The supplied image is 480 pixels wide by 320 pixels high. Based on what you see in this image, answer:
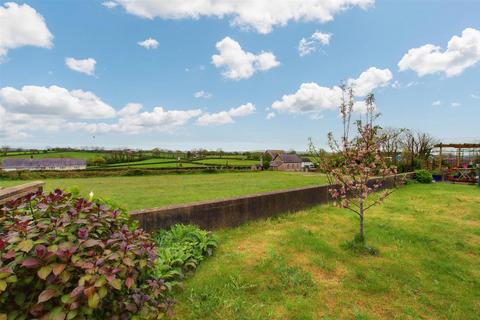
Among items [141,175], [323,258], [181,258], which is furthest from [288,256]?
[141,175]

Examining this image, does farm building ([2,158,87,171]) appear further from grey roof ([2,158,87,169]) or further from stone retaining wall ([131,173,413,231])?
stone retaining wall ([131,173,413,231])

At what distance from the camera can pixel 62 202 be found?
8.18 ft

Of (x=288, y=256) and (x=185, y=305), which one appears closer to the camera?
(x=185, y=305)

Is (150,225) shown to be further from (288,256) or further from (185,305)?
(288,256)

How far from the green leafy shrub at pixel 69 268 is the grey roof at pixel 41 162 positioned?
216ft

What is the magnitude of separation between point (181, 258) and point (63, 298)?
2.47 meters

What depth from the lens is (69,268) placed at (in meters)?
1.71

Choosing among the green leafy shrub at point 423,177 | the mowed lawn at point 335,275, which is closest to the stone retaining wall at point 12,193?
the mowed lawn at point 335,275

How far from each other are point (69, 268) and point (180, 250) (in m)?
2.62

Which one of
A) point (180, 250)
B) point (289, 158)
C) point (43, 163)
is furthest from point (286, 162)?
point (180, 250)

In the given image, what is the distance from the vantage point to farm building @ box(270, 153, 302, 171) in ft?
235

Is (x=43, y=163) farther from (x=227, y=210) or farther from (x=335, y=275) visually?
(x=335, y=275)

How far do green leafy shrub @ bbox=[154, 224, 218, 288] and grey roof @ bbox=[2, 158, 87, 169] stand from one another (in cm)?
6370

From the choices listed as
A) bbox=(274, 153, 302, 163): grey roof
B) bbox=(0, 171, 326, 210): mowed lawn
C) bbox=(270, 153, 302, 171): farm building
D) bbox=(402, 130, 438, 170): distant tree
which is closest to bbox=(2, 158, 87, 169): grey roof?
bbox=(0, 171, 326, 210): mowed lawn
